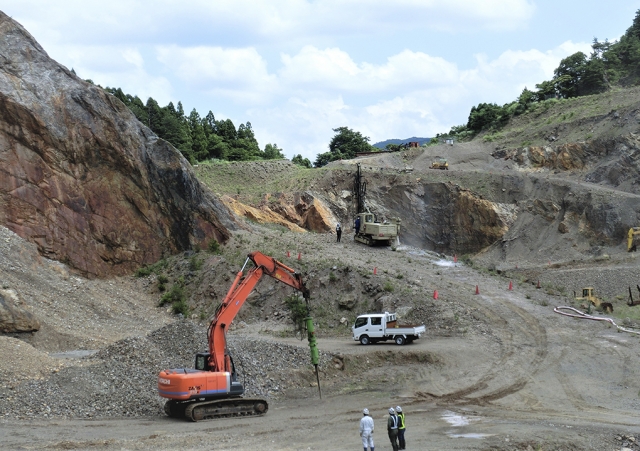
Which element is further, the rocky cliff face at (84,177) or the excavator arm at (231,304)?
the rocky cliff face at (84,177)

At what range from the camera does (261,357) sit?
23.8 m

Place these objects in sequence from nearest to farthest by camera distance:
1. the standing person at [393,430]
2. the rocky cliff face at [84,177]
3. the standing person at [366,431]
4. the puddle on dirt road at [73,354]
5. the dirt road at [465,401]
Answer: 1. the standing person at [366,431]
2. the standing person at [393,430]
3. the dirt road at [465,401]
4. the puddle on dirt road at [73,354]
5. the rocky cliff face at [84,177]

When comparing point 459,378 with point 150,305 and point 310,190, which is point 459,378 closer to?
point 150,305

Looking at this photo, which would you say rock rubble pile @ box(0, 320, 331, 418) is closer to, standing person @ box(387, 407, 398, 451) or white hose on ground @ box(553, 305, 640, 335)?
standing person @ box(387, 407, 398, 451)

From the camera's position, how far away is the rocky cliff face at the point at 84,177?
35594 mm

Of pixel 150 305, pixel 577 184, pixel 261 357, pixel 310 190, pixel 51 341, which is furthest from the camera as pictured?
pixel 310 190

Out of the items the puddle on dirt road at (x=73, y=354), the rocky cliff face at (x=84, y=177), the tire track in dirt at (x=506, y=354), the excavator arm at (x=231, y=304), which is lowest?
the tire track in dirt at (x=506, y=354)

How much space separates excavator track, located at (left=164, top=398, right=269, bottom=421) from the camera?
18234mm

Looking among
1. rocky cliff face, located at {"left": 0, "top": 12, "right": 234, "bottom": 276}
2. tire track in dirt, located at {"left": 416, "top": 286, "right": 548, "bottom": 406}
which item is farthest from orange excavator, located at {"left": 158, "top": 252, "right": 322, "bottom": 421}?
rocky cliff face, located at {"left": 0, "top": 12, "right": 234, "bottom": 276}

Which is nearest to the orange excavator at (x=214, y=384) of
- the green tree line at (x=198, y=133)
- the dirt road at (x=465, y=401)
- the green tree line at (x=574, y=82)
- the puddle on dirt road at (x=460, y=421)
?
the dirt road at (x=465, y=401)

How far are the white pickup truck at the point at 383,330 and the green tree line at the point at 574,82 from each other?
5935cm

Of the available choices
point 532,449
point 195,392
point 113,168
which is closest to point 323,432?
point 195,392

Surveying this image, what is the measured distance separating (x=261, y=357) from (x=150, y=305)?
42.6 ft

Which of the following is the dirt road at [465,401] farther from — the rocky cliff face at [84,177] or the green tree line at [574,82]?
the green tree line at [574,82]
